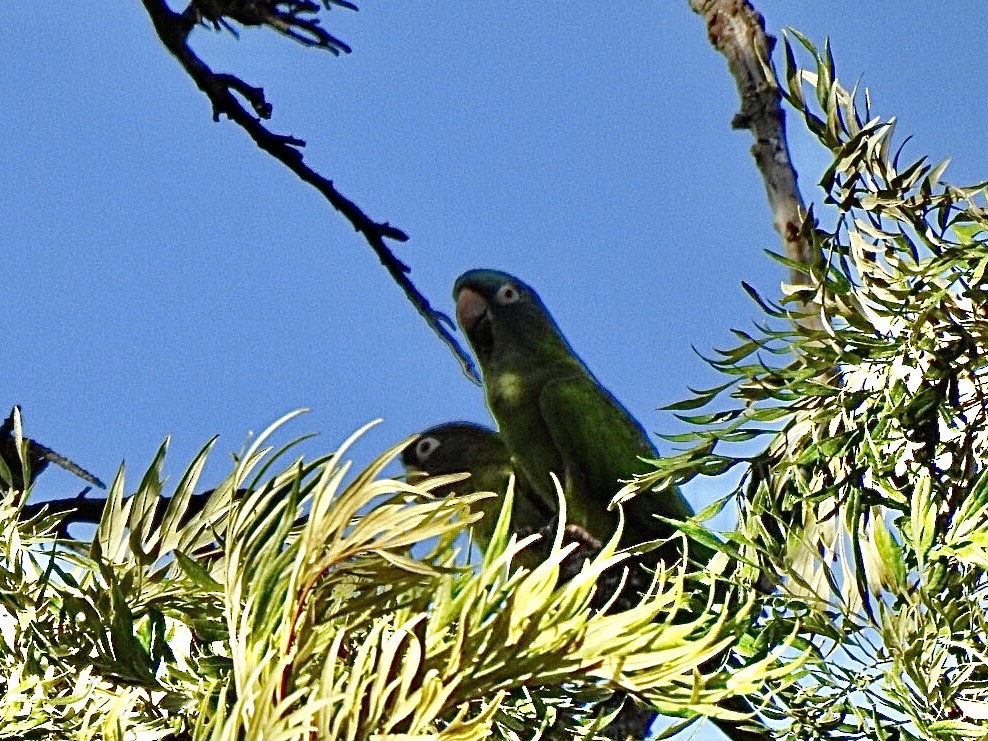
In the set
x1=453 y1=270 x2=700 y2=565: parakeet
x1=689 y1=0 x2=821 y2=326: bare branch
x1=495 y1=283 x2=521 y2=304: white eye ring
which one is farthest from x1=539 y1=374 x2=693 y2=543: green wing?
x1=689 y1=0 x2=821 y2=326: bare branch

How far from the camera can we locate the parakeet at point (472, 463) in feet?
5.09

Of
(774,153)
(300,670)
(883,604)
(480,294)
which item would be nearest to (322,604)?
(300,670)

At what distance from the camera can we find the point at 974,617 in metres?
0.53

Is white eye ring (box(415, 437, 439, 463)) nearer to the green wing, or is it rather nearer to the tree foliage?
the green wing

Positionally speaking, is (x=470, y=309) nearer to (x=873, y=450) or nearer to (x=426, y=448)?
(x=426, y=448)

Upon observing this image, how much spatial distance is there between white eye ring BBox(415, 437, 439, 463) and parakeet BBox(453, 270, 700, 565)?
5.4 inches

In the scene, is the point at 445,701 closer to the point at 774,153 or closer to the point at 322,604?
the point at 322,604

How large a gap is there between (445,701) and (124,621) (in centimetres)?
16

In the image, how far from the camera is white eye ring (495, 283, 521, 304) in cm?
199

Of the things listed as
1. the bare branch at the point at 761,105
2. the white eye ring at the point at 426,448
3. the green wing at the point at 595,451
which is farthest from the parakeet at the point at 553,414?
the bare branch at the point at 761,105

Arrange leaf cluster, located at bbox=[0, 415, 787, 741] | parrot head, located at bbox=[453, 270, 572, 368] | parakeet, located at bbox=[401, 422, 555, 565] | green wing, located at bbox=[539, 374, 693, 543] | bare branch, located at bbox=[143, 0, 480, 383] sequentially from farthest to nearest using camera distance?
parrot head, located at bbox=[453, 270, 572, 368]
parakeet, located at bbox=[401, 422, 555, 565]
green wing, located at bbox=[539, 374, 693, 543]
bare branch, located at bbox=[143, 0, 480, 383]
leaf cluster, located at bbox=[0, 415, 787, 741]

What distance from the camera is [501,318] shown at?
197 cm

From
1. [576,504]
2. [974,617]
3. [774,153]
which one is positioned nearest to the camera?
[974,617]

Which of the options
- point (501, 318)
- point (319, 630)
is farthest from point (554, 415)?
point (319, 630)
